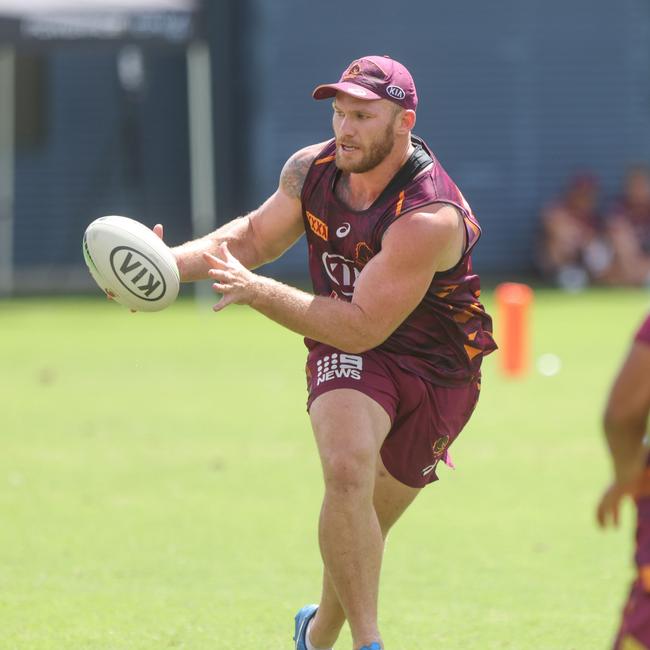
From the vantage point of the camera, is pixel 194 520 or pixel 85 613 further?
pixel 194 520

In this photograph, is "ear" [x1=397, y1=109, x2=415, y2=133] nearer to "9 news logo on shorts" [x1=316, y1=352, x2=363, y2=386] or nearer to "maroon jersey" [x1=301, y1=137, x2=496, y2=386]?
"maroon jersey" [x1=301, y1=137, x2=496, y2=386]

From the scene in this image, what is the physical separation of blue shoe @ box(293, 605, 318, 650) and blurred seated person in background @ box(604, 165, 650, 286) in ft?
54.7

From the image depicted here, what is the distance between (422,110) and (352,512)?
17751 millimetres

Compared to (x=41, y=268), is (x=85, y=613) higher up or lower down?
higher up

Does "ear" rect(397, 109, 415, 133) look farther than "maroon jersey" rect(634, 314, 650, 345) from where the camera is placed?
Yes

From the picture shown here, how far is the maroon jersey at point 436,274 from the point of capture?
5.75 metres

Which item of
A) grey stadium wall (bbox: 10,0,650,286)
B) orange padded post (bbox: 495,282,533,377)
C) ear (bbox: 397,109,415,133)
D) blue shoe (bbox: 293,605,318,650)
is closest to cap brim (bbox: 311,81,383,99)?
ear (bbox: 397,109,415,133)

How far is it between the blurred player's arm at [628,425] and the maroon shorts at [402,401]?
1.73 m

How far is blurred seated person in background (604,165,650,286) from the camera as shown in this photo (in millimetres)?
22031

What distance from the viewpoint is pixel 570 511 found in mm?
8734

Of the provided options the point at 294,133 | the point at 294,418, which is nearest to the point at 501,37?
the point at 294,133

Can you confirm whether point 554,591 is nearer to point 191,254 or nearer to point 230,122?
point 191,254

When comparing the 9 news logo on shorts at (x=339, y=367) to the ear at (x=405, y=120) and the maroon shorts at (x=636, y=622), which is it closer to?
the ear at (x=405, y=120)

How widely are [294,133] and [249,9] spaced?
1977 mm
